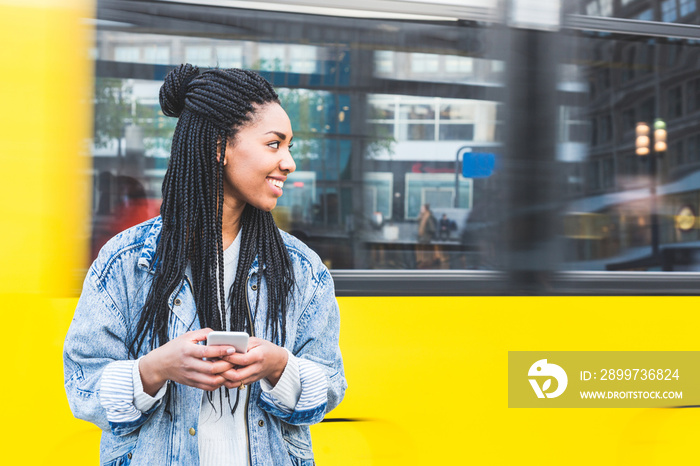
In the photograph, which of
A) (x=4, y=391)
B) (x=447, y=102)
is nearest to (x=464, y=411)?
(x=447, y=102)

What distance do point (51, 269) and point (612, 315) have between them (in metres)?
2.03

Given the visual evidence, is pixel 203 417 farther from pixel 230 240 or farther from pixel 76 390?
pixel 230 240

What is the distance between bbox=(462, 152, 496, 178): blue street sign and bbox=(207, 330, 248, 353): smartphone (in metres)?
1.44

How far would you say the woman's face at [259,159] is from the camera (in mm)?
1396

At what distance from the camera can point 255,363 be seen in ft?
4.09

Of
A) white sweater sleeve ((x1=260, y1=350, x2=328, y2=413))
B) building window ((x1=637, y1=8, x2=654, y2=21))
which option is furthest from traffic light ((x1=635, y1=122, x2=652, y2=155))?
white sweater sleeve ((x1=260, y1=350, x2=328, y2=413))

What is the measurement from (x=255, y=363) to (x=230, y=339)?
91mm

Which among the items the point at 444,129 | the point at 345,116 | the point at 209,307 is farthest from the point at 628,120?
the point at 209,307

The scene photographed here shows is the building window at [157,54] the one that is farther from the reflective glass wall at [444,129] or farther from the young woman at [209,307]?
the young woman at [209,307]

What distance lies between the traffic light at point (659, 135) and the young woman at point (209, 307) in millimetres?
1751

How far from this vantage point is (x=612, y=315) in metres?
2.44

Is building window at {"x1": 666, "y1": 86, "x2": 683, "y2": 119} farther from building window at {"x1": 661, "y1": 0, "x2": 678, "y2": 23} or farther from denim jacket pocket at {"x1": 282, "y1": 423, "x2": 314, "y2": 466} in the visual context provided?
denim jacket pocket at {"x1": 282, "y1": 423, "x2": 314, "y2": 466}

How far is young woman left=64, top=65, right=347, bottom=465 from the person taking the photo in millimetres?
1322

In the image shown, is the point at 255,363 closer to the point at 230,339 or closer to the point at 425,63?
the point at 230,339
